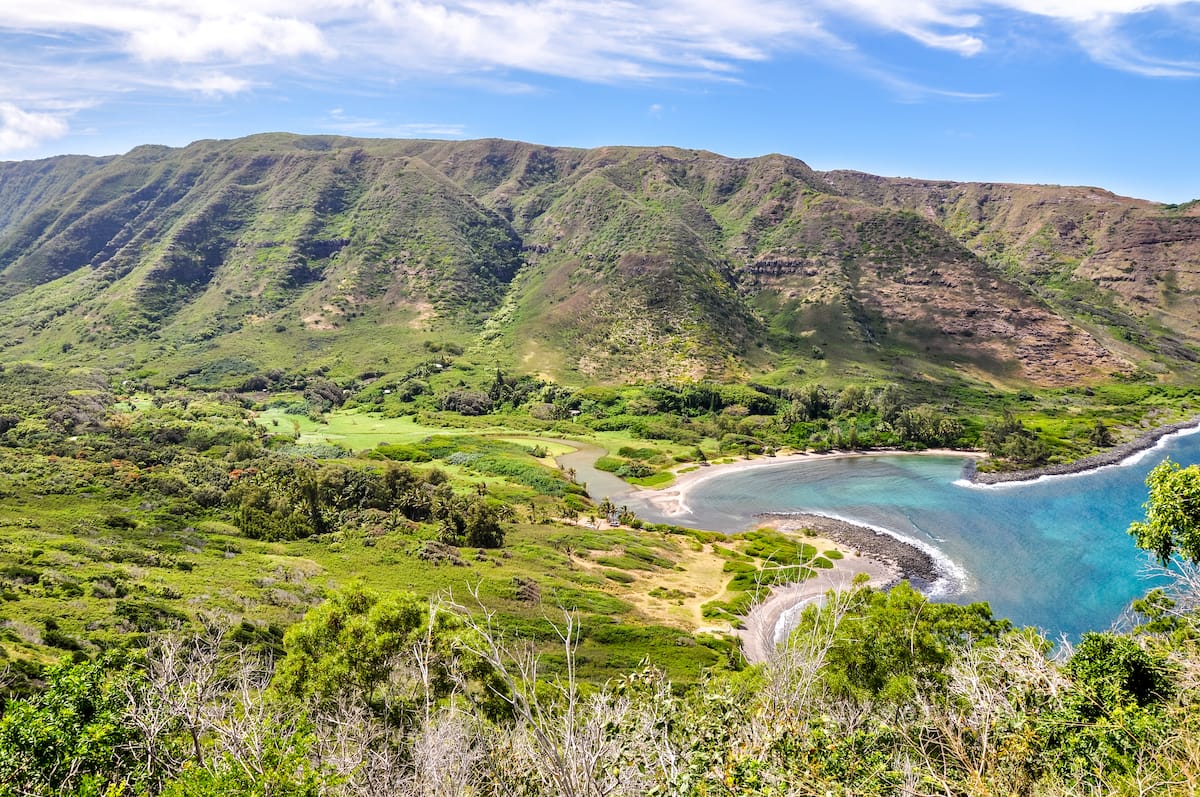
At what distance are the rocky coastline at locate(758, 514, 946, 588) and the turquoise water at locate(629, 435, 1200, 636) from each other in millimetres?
2021

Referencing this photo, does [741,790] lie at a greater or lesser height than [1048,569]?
greater

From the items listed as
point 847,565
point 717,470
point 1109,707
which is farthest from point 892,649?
point 717,470

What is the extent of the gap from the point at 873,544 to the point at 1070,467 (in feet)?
167

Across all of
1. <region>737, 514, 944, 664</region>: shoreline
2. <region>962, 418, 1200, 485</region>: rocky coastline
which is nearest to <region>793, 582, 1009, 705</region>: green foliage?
<region>737, 514, 944, 664</region>: shoreline

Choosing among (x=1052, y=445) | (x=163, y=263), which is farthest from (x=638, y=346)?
(x=163, y=263)

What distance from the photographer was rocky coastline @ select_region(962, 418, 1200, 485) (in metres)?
90.4

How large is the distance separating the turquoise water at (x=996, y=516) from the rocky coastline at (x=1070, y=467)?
5.98ft

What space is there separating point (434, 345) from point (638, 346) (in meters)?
59.1

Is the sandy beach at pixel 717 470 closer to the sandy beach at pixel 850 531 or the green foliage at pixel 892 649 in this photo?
the sandy beach at pixel 850 531

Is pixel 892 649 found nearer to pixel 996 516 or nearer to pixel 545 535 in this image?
pixel 545 535

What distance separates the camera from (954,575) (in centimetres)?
5806

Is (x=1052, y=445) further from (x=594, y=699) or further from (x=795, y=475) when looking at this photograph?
(x=594, y=699)

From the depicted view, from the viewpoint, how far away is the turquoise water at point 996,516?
52938mm

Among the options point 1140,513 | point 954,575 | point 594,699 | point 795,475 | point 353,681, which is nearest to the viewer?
point 594,699
